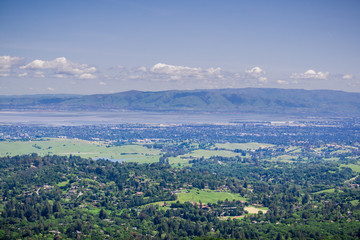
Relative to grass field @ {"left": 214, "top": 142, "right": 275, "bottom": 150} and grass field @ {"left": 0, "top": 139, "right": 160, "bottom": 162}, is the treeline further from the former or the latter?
grass field @ {"left": 214, "top": 142, "right": 275, "bottom": 150}

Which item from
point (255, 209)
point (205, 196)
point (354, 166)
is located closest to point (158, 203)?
point (205, 196)

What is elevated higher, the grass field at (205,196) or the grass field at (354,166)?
the grass field at (354,166)

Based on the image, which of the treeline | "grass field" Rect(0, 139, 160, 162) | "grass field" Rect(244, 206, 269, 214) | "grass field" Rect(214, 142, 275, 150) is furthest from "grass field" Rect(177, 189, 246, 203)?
"grass field" Rect(214, 142, 275, 150)

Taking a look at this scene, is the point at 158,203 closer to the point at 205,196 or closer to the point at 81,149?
the point at 205,196

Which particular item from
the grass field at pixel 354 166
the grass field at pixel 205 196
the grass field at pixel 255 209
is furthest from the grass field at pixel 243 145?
the grass field at pixel 255 209

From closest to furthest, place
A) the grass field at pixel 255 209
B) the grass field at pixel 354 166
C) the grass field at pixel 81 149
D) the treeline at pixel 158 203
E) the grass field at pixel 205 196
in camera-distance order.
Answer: the treeline at pixel 158 203 < the grass field at pixel 255 209 < the grass field at pixel 205 196 < the grass field at pixel 354 166 < the grass field at pixel 81 149

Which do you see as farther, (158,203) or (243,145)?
(243,145)

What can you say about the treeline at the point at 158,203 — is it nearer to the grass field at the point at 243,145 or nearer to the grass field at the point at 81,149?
the grass field at the point at 81,149

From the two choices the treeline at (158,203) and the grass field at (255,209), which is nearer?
the treeline at (158,203)

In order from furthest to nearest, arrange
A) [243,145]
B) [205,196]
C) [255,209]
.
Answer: [243,145] < [205,196] < [255,209]

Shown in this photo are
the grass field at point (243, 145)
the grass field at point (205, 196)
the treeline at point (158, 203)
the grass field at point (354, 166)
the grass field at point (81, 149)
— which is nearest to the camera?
the treeline at point (158, 203)
